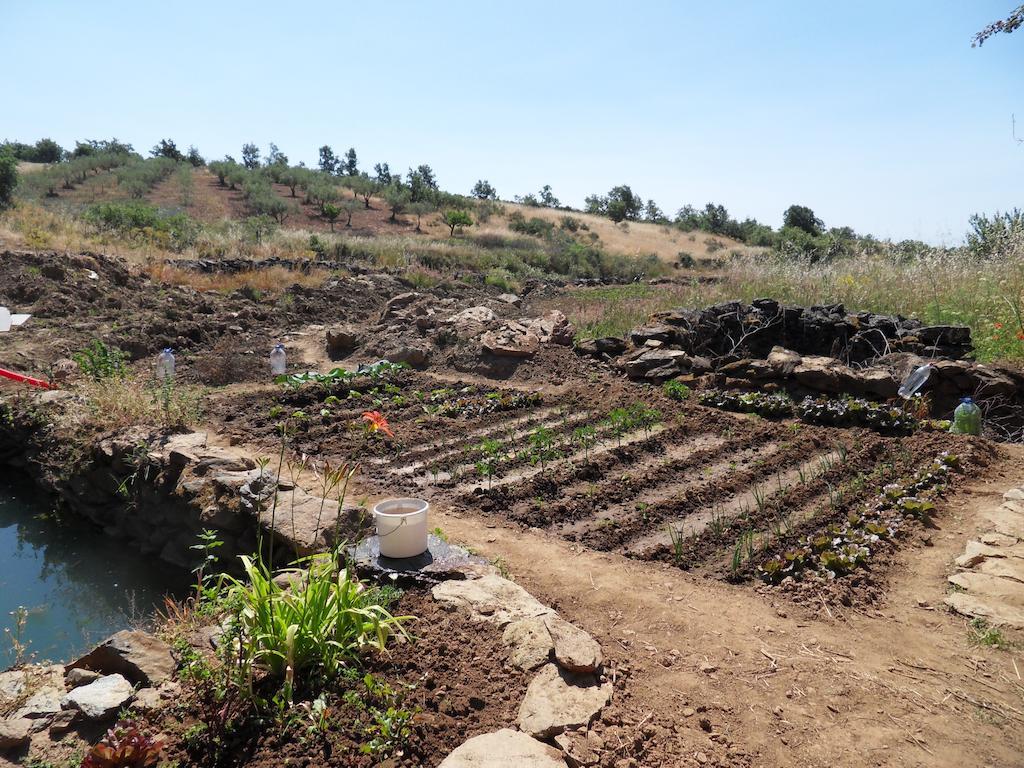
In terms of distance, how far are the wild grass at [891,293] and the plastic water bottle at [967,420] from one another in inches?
83.4

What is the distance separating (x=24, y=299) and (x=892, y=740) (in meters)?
12.9

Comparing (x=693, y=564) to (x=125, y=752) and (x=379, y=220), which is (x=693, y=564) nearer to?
(x=125, y=752)

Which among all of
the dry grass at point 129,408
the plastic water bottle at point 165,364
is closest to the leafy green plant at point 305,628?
the dry grass at point 129,408

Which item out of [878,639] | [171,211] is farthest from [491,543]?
[171,211]

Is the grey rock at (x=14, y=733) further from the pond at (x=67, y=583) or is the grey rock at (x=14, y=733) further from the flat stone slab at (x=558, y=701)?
the flat stone slab at (x=558, y=701)

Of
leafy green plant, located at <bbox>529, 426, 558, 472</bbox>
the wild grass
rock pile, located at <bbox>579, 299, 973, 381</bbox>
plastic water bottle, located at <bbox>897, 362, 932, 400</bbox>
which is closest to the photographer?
leafy green plant, located at <bbox>529, 426, 558, 472</bbox>

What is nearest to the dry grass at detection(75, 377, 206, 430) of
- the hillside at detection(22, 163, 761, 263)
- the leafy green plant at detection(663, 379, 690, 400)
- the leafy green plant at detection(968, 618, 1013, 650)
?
the leafy green plant at detection(663, 379, 690, 400)

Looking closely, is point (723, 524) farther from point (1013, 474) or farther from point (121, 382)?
point (121, 382)

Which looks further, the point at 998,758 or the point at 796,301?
the point at 796,301

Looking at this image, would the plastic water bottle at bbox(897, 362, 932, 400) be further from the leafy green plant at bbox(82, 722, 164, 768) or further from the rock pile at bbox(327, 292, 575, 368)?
the leafy green plant at bbox(82, 722, 164, 768)

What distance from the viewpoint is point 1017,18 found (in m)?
3.86

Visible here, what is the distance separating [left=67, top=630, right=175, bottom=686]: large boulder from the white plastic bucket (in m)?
1.03

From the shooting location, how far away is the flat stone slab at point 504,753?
198cm

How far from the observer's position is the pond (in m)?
3.95
